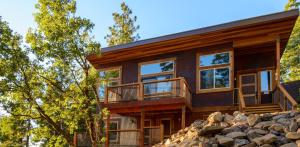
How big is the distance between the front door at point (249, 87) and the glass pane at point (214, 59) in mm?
1598

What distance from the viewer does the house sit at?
11.4 metres

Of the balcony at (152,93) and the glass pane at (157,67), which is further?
the glass pane at (157,67)

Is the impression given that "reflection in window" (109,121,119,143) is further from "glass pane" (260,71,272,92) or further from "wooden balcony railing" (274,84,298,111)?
"wooden balcony railing" (274,84,298,111)

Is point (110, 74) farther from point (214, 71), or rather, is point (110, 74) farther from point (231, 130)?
point (231, 130)

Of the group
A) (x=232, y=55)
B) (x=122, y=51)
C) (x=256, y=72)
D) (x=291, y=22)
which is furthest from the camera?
(x=122, y=51)

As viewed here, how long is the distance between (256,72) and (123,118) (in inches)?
240

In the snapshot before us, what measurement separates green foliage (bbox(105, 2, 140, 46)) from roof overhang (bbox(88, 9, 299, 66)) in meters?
16.3

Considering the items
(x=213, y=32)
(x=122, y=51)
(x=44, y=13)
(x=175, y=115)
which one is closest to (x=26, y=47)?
(x=44, y=13)

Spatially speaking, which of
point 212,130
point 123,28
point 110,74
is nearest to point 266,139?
point 212,130

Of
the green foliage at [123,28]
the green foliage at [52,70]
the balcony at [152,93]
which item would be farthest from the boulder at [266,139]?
the green foliage at [123,28]

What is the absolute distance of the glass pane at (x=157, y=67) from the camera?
1330 centimetres

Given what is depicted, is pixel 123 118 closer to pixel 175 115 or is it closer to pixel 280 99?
pixel 175 115

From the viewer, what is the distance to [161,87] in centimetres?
1224

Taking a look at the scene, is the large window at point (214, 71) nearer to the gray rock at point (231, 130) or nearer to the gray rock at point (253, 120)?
the gray rock at point (253, 120)
